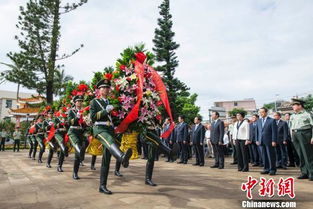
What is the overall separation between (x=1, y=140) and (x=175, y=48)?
22.9m

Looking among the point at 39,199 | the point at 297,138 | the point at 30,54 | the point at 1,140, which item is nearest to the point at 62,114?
the point at 39,199

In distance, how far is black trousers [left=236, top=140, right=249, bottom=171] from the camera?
796 cm

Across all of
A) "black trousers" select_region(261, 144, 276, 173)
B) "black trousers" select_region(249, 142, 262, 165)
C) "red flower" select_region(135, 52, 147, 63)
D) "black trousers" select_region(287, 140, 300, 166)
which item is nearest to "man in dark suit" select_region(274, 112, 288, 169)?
"black trousers" select_region(287, 140, 300, 166)

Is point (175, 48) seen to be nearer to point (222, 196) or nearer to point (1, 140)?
point (1, 140)

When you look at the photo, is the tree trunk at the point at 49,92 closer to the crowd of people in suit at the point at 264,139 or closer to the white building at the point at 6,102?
the crowd of people in suit at the point at 264,139

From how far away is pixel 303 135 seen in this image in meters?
6.22

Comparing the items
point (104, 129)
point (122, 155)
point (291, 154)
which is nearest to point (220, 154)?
point (291, 154)

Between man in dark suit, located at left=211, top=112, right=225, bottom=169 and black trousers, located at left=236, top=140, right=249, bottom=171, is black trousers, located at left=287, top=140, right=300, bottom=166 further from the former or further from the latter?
man in dark suit, located at left=211, top=112, right=225, bottom=169

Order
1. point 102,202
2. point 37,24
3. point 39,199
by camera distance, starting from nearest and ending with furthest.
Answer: point 102,202 < point 39,199 < point 37,24

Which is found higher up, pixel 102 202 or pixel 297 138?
pixel 297 138

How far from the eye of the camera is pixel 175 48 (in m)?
33.3

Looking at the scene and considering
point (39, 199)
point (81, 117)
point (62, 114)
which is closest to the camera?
point (39, 199)

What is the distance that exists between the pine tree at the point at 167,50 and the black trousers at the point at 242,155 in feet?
77.9

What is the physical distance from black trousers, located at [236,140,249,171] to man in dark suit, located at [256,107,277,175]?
0.63 metres
